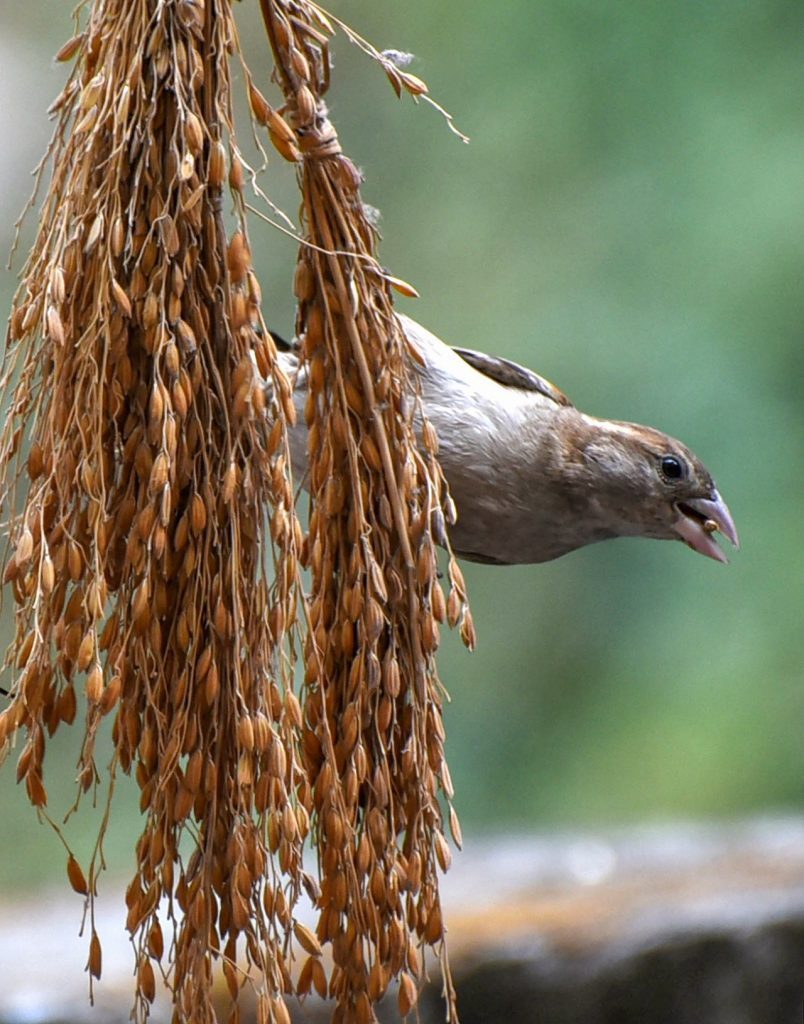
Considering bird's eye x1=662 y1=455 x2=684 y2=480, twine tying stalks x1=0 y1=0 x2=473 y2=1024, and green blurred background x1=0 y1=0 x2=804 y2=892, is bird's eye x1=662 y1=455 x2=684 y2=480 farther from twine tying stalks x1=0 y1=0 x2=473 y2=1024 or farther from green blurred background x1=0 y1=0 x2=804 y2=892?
green blurred background x1=0 y1=0 x2=804 y2=892

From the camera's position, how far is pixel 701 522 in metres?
1.14

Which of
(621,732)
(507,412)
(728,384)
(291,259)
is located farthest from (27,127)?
(507,412)

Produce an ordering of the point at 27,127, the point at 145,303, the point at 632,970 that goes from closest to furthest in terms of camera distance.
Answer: the point at 145,303 < the point at 632,970 < the point at 27,127

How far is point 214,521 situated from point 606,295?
2796 mm

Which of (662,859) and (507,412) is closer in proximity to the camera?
(507,412)

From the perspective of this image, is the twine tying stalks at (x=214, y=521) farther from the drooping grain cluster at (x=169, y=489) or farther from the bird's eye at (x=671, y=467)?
the bird's eye at (x=671, y=467)

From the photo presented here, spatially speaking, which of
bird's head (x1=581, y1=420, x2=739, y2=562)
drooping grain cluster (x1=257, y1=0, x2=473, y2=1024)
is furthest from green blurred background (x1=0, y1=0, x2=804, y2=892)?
drooping grain cluster (x1=257, y1=0, x2=473, y2=1024)

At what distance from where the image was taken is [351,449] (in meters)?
0.91

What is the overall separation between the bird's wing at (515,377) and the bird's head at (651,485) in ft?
0.27

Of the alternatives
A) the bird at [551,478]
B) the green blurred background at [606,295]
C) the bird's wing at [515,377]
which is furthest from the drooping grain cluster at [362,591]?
the green blurred background at [606,295]

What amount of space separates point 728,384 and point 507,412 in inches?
95.6

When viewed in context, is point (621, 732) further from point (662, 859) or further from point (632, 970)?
point (632, 970)

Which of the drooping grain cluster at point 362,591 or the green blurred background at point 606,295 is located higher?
the green blurred background at point 606,295

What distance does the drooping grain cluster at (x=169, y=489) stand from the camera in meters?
0.84
